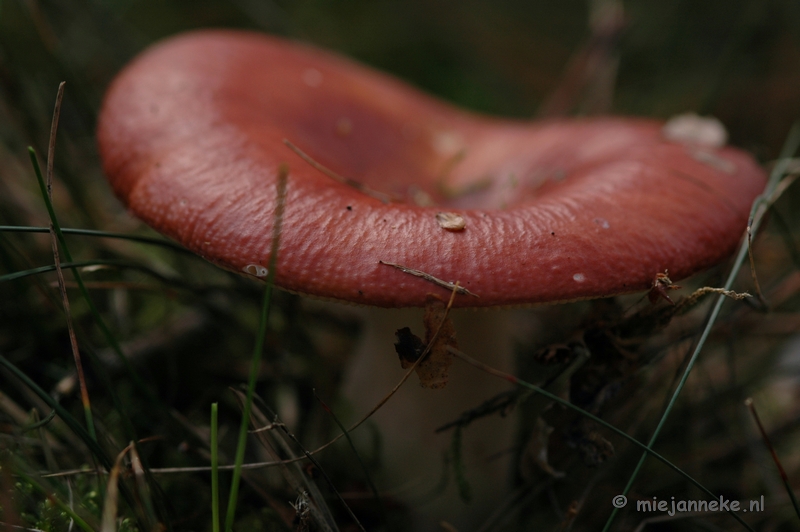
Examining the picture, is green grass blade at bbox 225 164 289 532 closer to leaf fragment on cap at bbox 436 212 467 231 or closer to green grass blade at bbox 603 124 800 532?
leaf fragment on cap at bbox 436 212 467 231

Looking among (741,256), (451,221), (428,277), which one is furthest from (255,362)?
(741,256)

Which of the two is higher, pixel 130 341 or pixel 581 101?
pixel 581 101

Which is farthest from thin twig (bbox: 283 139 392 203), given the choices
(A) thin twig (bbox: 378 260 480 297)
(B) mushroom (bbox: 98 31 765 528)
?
(A) thin twig (bbox: 378 260 480 297)

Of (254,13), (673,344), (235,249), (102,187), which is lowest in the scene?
(102,187)

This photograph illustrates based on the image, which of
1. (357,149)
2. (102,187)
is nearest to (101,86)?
(102,187)

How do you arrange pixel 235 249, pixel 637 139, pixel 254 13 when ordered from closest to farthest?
pixel 235 249
pixel 637 139
pixel 254 13

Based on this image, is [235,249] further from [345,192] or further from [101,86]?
[101,86]

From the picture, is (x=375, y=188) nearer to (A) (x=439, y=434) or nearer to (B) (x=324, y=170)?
(B) (x=324, y=170)

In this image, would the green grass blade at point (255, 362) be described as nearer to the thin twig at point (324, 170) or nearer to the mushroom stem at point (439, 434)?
the thin twig at point (324, 170)
